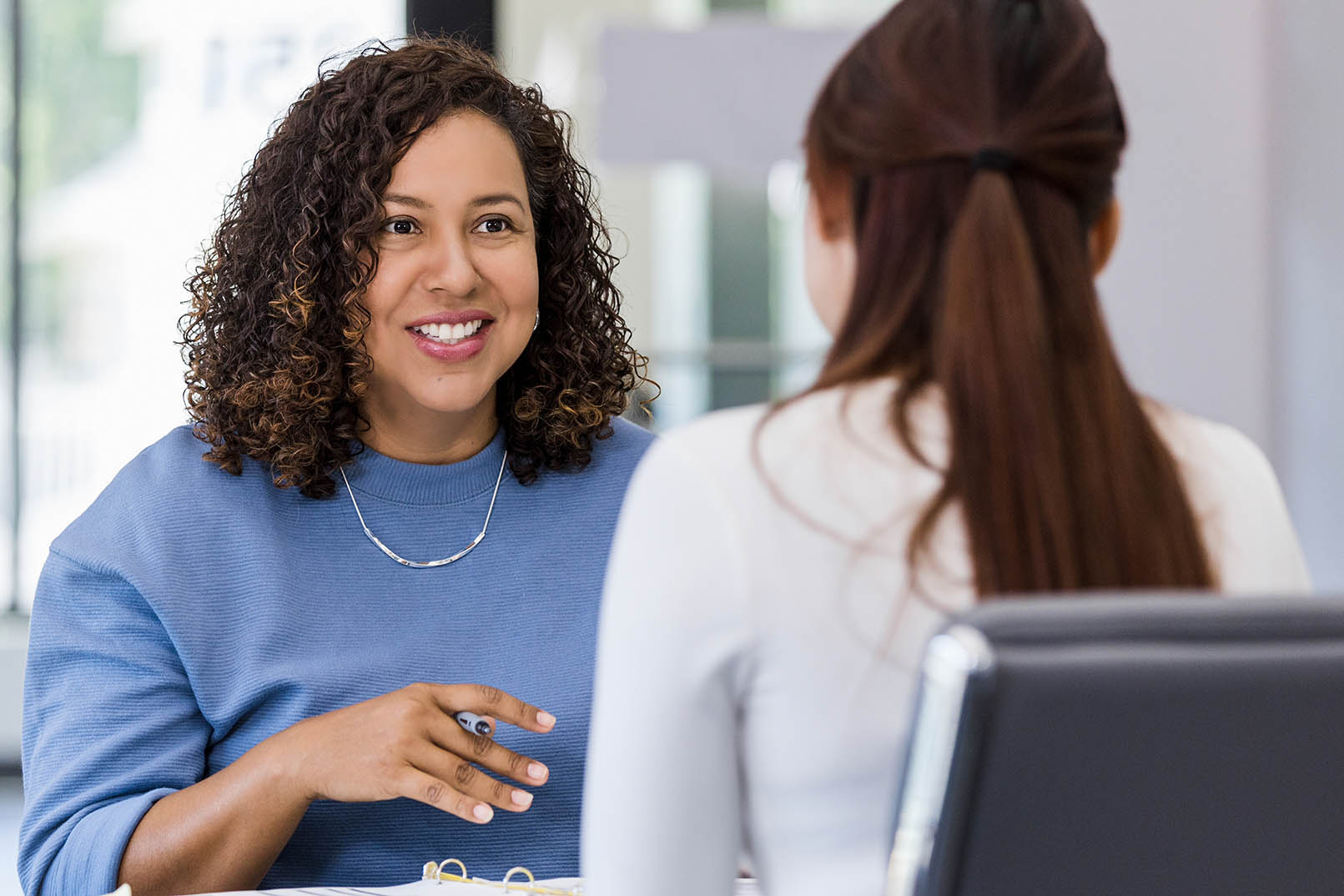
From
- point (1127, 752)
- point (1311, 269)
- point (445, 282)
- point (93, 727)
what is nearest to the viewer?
point (1127, 752)

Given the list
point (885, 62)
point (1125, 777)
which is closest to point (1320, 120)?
point (885, 62)

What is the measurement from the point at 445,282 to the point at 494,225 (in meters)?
0.11

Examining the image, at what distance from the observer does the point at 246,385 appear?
4.77ft

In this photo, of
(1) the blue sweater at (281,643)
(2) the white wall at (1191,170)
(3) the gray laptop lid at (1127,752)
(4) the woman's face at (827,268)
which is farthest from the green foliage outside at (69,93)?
(3) the gray laptop lid at (1127,752)

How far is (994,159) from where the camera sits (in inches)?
27.7

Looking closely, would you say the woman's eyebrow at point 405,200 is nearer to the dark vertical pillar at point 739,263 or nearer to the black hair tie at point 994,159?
the black hair tie at point 994,159

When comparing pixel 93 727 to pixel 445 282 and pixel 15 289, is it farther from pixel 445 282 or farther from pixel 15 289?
pixel 15 289

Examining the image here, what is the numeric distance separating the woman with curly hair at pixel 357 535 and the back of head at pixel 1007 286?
54 centimetres

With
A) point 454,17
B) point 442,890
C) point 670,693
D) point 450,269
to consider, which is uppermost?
point 454,17

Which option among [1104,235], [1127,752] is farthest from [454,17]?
[1127,752]

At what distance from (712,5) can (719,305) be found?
0.92m

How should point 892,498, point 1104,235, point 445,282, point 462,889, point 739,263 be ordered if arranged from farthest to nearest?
point 739,263, point 445,282, point 462,889, point 1104,235, point 892,498

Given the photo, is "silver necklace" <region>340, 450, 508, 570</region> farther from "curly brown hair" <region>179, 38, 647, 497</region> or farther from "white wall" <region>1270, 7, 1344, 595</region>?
"white wall" <region>1270, 7, 1344, 595</region>

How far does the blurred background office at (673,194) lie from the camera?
302 cm
